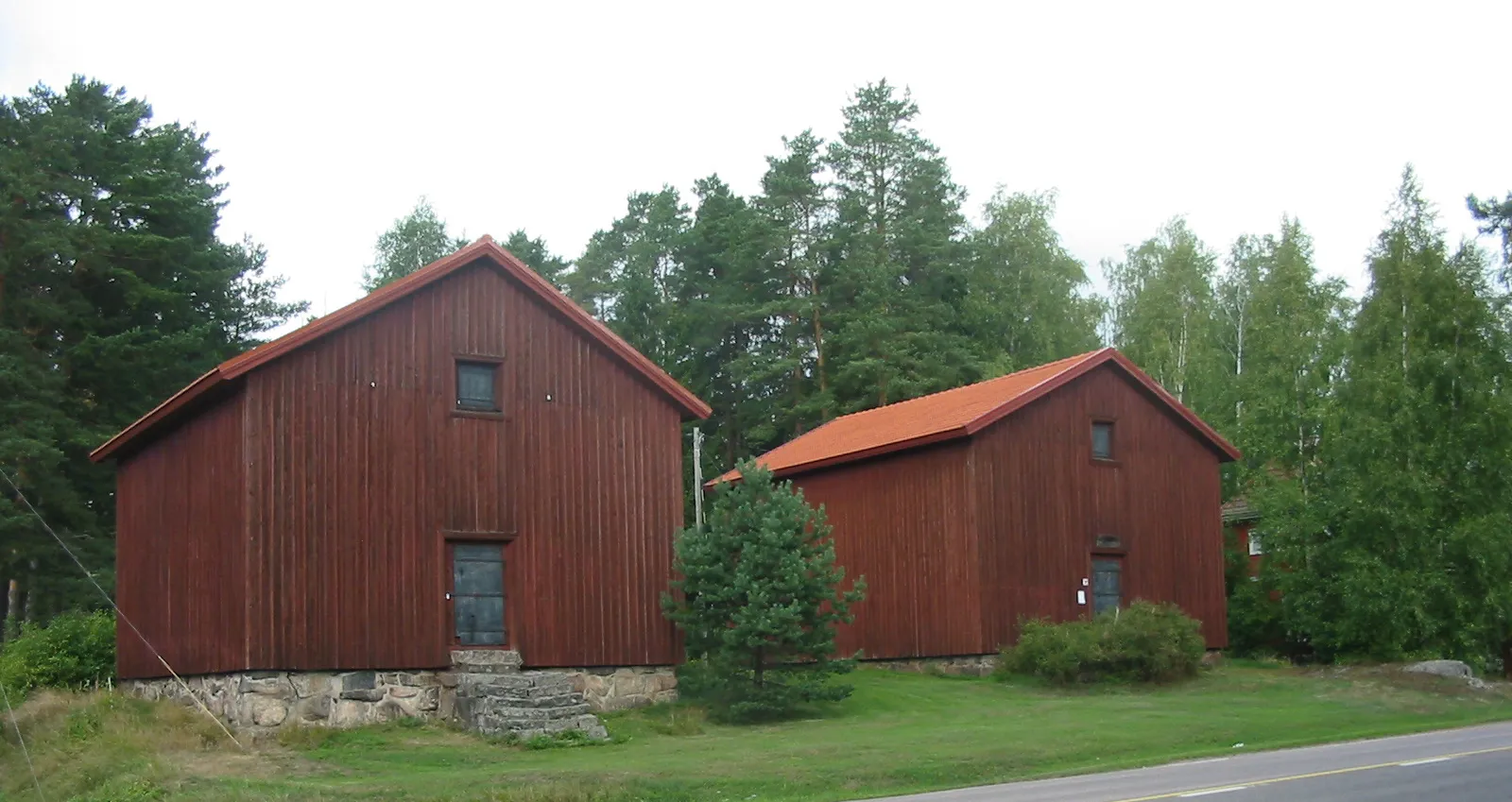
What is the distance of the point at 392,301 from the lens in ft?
84.0

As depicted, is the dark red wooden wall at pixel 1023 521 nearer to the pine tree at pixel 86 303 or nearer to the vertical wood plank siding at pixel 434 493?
the vertical wood plank siding at pixel 434 493

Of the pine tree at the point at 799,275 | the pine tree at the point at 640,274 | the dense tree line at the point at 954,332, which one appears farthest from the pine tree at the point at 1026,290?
the pine tree at the point at 640,274

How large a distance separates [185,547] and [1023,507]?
16261mm

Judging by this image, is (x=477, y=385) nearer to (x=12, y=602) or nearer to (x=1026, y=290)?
(x=12, y=602)

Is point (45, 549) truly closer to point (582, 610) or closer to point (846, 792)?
point (582, 610)

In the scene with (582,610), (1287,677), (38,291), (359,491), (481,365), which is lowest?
(1287,677)

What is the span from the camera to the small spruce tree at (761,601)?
2559 cm

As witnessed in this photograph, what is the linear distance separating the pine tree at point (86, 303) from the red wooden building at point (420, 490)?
12.2m

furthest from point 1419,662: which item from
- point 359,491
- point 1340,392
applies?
point 359,491

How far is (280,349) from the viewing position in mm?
24344

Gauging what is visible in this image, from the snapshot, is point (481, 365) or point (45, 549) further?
point (45, 549)

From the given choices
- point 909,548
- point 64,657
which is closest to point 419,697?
point 64,657

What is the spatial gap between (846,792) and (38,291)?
31451 mm

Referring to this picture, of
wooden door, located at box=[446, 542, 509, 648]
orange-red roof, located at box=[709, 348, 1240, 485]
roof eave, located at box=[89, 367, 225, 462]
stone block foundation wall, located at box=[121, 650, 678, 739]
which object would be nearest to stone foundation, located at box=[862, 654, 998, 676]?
orange-red roof, located at box=[709, 348, 1240, 485]
